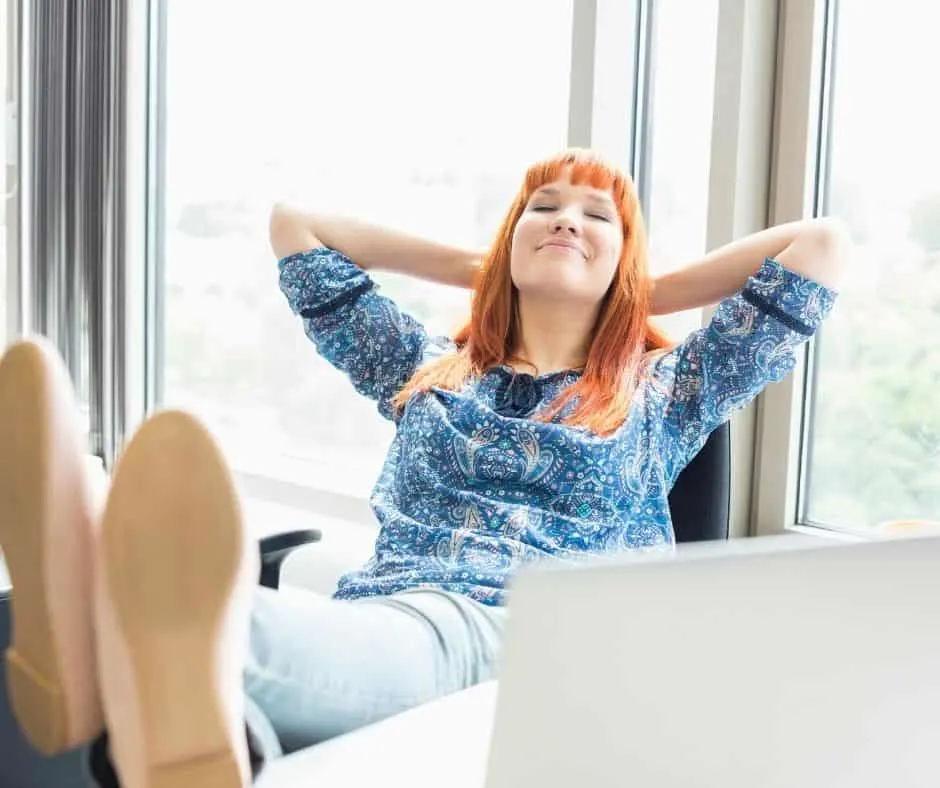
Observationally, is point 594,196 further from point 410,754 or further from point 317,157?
point 317,157

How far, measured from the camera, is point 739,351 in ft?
5.29

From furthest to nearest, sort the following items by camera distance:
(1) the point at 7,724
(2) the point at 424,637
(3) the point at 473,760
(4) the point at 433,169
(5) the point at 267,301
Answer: (5) the point at 267,301
(4) the point at 433,169
(2) the point at 424,637
(1) the point at 7,724
(3) the point at 473,760

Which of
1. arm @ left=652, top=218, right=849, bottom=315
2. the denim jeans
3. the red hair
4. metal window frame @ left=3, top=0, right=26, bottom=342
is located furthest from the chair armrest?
metal window frame @ left=3, top=0, right=26, bottom=342

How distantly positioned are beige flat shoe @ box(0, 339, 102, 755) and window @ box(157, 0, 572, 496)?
51.7 inches

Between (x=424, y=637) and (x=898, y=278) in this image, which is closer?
(x=424, y=637)

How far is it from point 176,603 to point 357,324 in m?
1.04

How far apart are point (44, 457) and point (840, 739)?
64 centimetres

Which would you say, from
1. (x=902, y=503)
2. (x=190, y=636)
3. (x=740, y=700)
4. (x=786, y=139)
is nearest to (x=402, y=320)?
(x=786, y=139)

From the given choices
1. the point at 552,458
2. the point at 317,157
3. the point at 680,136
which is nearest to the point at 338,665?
the point at 552,458

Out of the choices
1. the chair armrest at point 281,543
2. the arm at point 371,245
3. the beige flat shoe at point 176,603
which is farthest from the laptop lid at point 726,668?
the arm at point 371,245

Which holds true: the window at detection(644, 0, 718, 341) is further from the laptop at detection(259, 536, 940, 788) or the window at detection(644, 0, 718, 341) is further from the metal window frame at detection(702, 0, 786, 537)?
the laptop at detection(259, 536, 940, 788)

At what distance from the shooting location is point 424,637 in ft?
3.86

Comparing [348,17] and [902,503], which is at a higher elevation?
[348,17]

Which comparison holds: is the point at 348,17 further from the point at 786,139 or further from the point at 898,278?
the point at 898,278
